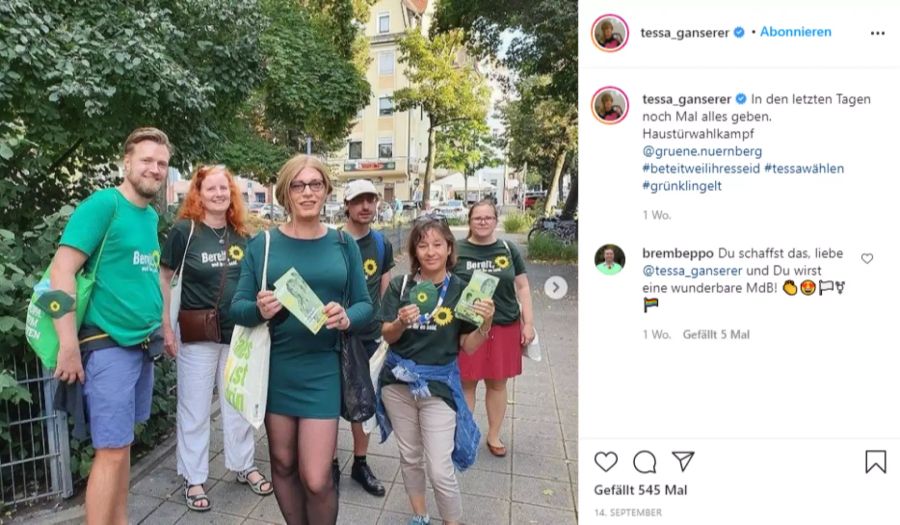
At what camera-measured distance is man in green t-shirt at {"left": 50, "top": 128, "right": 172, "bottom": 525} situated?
2209mm

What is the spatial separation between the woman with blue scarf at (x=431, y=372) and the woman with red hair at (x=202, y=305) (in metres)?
0.97

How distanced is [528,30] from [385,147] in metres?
6.05

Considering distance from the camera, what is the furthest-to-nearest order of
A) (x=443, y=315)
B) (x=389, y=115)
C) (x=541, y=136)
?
(x=541, y=136)
(x=389, y=115)
(x=443, y=315)

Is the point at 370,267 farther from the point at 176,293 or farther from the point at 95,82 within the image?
the point at 95,82

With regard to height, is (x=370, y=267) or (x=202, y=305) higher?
(x=370, y=267)

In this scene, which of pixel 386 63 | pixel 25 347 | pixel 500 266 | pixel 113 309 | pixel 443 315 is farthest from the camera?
pixel 386 63

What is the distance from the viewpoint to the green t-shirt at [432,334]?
2.56 m

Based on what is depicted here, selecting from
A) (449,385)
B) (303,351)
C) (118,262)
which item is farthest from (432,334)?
(118,262)

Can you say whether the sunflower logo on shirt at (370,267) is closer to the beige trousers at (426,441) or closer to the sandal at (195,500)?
the beige trousers at (426,441)

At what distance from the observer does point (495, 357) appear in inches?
140
